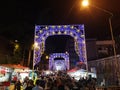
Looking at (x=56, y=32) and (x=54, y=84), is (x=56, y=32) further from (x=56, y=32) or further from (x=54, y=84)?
(x=54, y=84)

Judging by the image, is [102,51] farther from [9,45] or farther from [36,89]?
[36,89]

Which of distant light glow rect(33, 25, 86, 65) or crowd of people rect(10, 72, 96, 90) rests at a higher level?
distant light glow rect(33, 25, 86, 65)

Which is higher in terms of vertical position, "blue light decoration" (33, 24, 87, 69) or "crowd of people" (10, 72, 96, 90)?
"blue light decoration" (33, 24, 87, 69)

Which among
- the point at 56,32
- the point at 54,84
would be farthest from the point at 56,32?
the point at 54,84

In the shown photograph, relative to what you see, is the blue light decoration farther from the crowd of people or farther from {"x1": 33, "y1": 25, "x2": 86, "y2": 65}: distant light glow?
the crowd of people

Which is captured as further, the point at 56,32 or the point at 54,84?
the point at 56,32

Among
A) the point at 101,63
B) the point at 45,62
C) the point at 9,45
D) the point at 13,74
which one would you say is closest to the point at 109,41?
the point at 101,63

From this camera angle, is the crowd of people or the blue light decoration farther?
the blue light decoration

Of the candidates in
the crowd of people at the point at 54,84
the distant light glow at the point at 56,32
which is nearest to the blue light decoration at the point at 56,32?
the distant light glow at the point at 56,32

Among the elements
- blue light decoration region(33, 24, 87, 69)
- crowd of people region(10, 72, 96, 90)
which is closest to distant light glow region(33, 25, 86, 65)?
blue light decoration region(33, 24, 87, 69)

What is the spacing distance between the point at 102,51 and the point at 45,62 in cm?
5168

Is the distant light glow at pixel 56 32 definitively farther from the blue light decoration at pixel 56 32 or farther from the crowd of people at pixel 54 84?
the crowd of people at pixel 54 84

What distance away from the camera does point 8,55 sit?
106ft

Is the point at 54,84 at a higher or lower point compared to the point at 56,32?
lower
